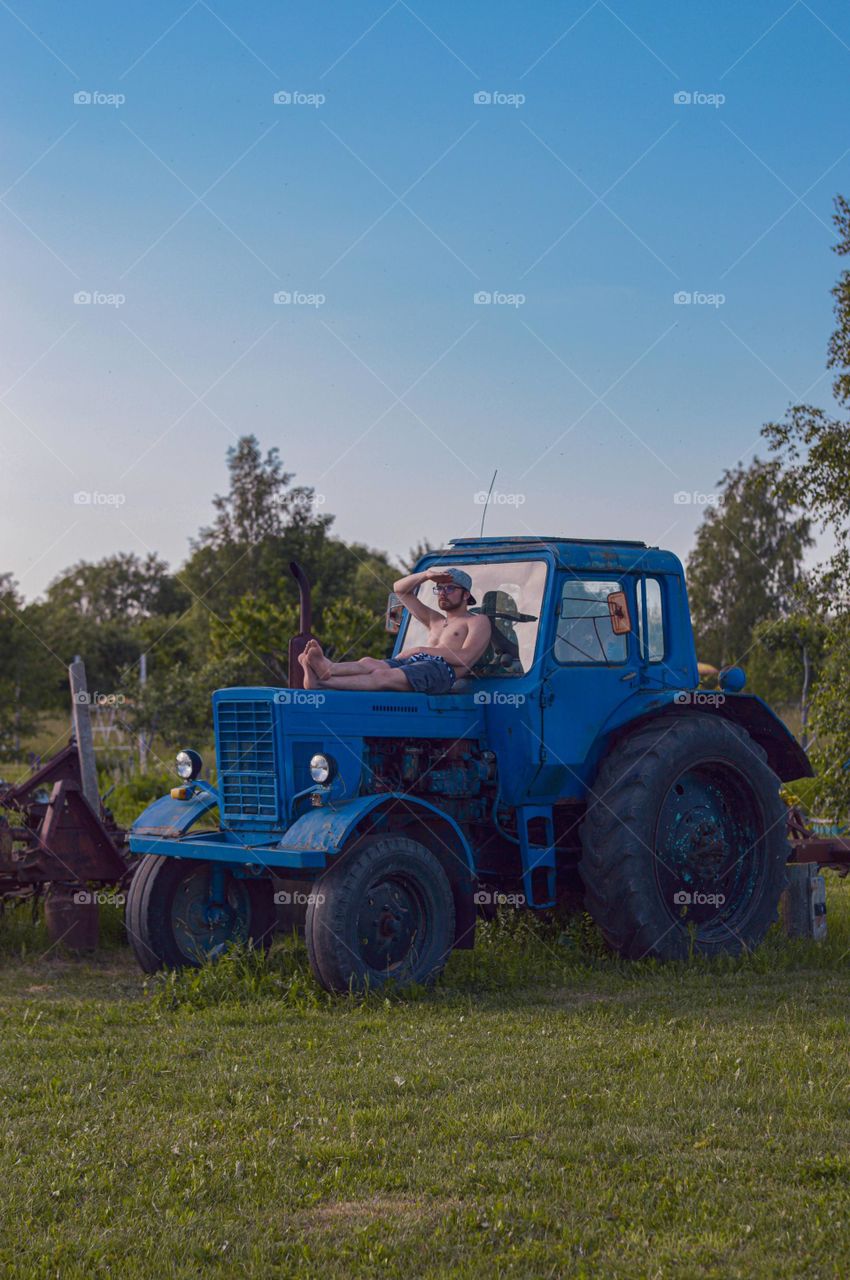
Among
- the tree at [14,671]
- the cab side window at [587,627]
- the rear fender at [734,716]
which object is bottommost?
the rear fender at [734,716]

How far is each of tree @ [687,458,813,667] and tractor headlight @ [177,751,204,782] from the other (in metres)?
36.5

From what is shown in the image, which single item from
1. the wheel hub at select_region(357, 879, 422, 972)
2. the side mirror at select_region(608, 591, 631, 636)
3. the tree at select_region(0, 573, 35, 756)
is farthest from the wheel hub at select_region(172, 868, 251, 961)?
the tree at select_region(0, 573, 35, 756)

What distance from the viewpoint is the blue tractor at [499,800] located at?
8.31 metres

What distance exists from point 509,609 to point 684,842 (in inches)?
72.5

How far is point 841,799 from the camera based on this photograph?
16.8 meters

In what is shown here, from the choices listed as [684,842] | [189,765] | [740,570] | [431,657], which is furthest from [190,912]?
[740,570]

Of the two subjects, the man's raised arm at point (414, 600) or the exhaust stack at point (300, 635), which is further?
the man's raised arm at point (414, 600)

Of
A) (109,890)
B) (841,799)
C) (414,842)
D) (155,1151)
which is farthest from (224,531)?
(155,1151)

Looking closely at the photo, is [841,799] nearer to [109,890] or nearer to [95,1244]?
[109,890]

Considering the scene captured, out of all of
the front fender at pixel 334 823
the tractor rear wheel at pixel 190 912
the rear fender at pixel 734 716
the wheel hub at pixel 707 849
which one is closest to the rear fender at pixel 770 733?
the rear fender at pixel 734 716

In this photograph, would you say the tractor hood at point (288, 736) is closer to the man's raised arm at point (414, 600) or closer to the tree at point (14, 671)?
the man's raised arm at point (414, 600)

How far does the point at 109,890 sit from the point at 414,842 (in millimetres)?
3373

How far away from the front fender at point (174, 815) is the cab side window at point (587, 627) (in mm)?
2299

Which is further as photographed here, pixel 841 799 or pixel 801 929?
pixel 841 799
